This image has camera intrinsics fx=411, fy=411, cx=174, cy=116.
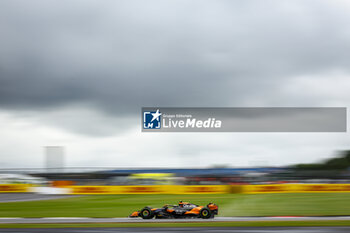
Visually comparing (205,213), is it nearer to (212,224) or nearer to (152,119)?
(212,224)

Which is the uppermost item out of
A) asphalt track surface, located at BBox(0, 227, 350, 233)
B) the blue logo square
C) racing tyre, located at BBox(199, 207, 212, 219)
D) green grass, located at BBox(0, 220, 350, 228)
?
the blue logo square

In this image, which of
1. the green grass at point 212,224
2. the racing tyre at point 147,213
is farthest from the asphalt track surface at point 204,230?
the racing tyre at point 147,213

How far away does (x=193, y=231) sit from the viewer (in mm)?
11945

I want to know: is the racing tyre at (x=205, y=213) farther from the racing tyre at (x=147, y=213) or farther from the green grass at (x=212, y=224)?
the racing tyre at (x=147, y=213)

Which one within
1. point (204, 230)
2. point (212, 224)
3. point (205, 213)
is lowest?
point (212, 224)

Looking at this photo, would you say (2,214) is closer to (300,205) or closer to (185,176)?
(300,205)

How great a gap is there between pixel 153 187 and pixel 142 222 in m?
16.0

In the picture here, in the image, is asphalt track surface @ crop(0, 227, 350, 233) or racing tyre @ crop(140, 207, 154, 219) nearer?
asphalt track surface @ crop(0, 227, 350, 233)

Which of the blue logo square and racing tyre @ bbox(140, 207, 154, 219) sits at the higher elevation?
the blue logo square

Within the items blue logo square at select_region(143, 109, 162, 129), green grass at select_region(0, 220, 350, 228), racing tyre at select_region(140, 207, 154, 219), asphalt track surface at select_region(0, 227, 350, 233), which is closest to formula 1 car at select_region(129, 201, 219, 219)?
racing tyre at select_region(140, 207, 154, 219)

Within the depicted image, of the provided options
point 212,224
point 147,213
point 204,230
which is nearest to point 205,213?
point 212,224

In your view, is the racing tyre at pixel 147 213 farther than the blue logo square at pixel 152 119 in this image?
No

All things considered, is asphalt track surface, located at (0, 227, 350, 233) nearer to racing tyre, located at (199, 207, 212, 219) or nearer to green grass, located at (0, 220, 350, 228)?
green grass, located at (0, 220, 350, 228)

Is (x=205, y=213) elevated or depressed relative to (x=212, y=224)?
elevated
